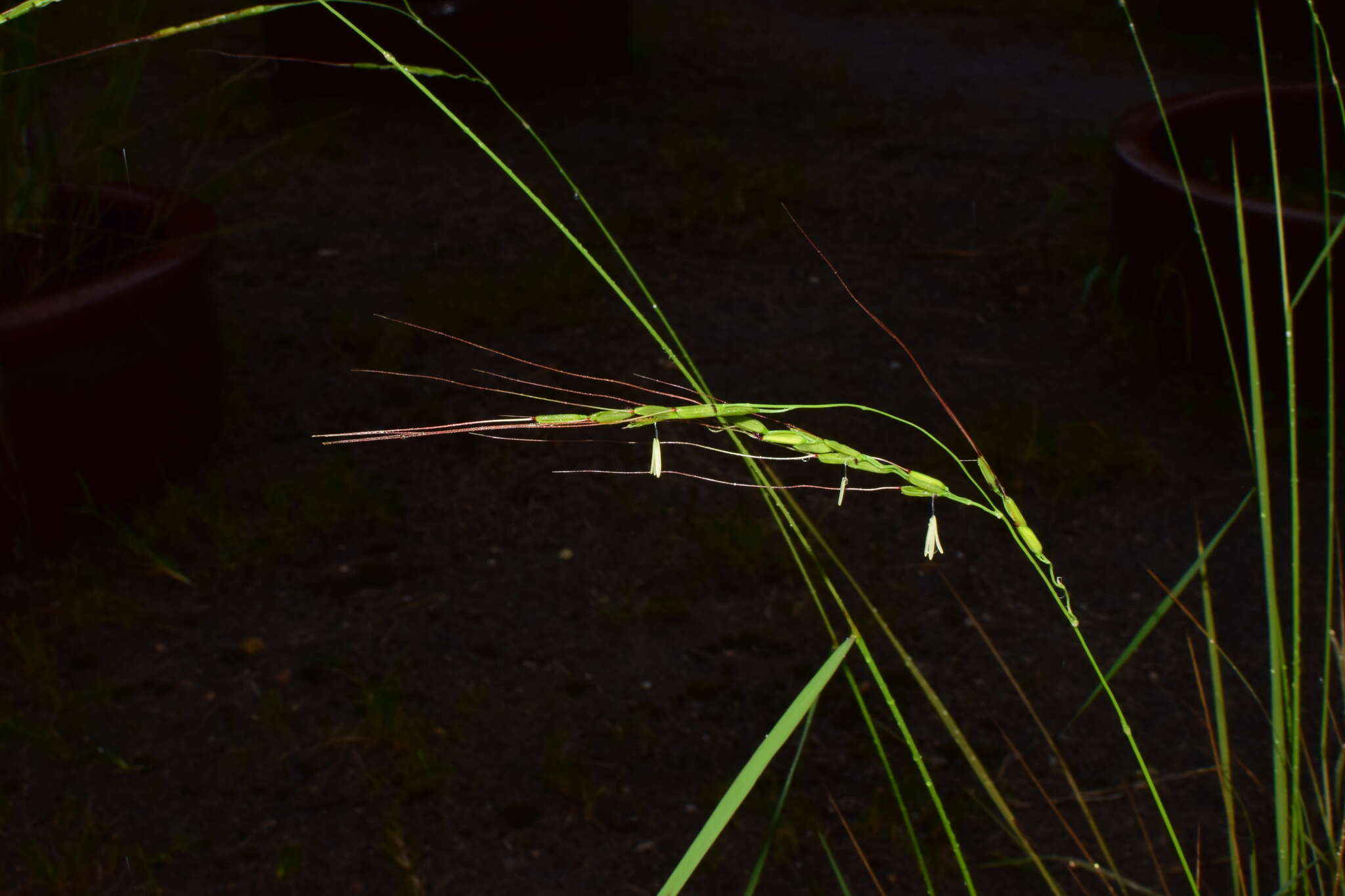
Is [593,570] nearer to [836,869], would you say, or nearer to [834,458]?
[836,869]

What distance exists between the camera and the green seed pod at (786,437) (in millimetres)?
420

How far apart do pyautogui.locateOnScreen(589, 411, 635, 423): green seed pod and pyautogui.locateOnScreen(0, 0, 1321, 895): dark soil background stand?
32.2 inches

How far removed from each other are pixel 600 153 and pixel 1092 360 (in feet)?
5.56

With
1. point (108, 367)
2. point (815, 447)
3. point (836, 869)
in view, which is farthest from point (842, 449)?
point (108, 367)

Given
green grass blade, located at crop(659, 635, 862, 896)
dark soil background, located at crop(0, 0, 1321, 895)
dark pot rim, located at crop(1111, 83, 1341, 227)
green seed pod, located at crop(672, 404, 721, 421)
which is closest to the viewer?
green seed pod, located at crop(672, 404, 721, 421)

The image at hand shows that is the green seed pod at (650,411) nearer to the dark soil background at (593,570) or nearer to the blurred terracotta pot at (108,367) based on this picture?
the dark soil background at (593,570)

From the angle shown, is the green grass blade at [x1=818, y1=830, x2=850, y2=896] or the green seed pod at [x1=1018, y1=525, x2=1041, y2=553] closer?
the green seed pod at [x1=1018, y1=525, x2=1041, y2=553]

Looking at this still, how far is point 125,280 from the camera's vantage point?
73.6 inches

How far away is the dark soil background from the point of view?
1512mm

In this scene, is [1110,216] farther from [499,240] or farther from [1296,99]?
[499,240]

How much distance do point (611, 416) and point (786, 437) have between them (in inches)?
2.3

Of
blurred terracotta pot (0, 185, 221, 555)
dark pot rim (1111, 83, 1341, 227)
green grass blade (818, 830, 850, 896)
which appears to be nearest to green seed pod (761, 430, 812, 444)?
green grass blade (818, 830, 850, 896)

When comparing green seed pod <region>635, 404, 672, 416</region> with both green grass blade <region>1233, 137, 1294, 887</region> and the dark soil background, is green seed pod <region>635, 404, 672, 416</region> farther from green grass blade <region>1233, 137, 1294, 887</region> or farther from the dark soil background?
the dark soil background

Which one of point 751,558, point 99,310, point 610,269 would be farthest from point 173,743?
point 610,269
